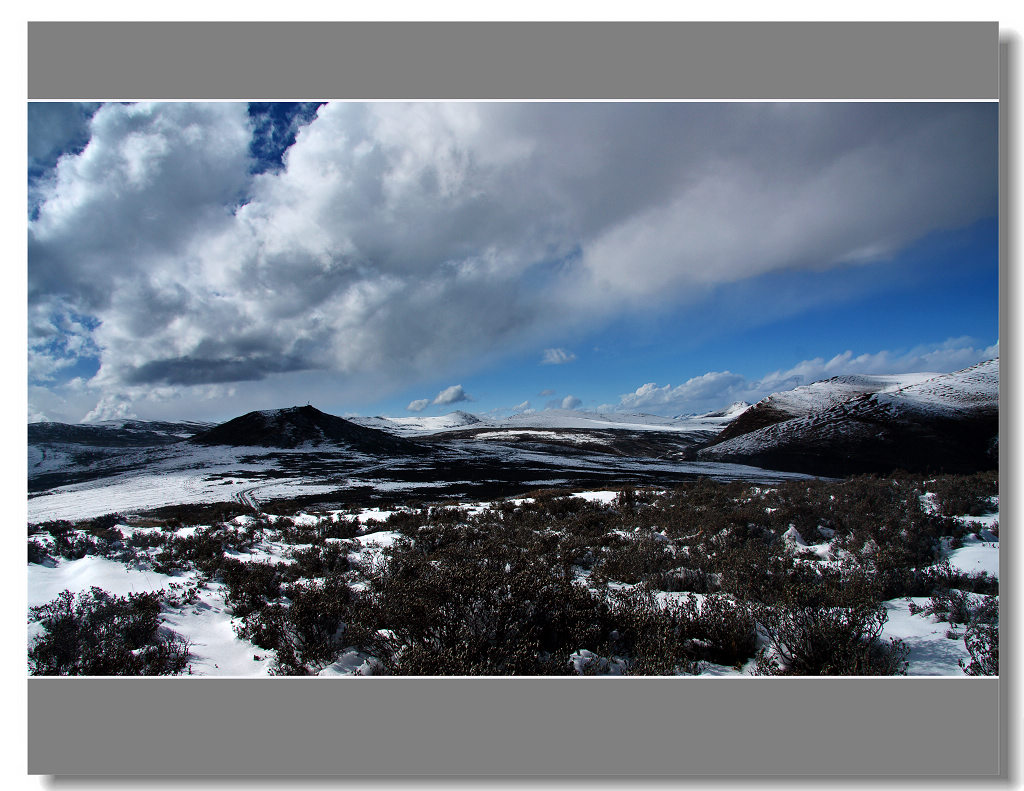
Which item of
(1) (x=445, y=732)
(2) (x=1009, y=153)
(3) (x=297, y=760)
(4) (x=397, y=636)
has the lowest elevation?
(3) (x=297, y=760)

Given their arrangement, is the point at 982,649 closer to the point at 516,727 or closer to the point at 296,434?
the point at 516,727

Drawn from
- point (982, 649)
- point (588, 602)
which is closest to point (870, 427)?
point (982, 649)

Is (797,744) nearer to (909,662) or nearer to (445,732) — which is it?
(909,662)

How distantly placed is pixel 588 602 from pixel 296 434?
5633 centimetres

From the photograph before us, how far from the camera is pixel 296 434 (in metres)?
51.9

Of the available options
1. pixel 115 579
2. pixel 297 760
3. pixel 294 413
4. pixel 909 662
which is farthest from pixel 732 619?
pixel 294 413

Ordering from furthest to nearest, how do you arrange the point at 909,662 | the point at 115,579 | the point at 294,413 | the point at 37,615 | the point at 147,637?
the point at 294,413, the point at 115,579, the point at 37,615, the point at 147,637, the point at 909,662

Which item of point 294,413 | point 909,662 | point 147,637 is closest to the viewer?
point 909,662

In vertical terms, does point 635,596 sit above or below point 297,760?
above
